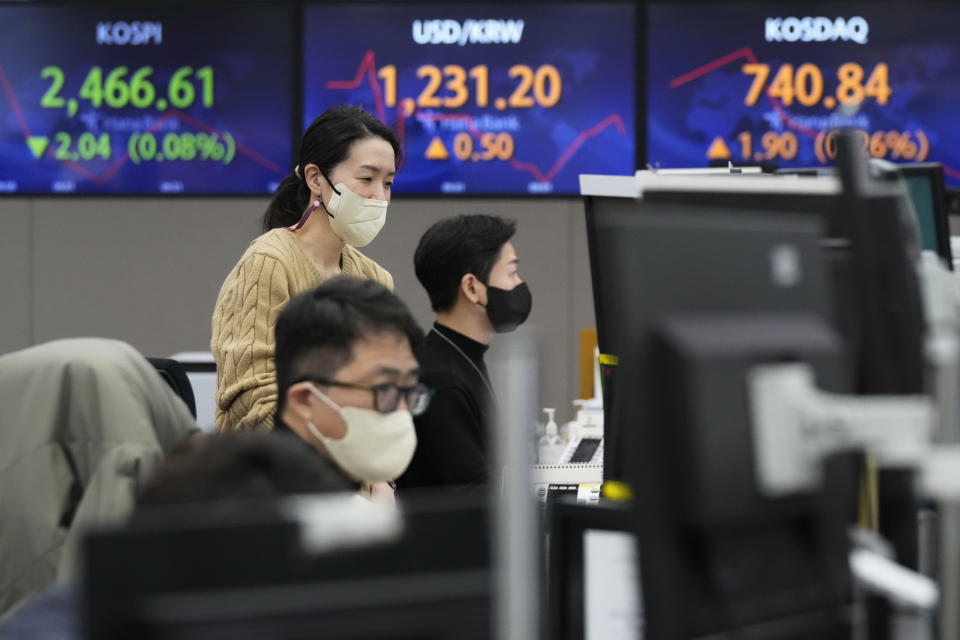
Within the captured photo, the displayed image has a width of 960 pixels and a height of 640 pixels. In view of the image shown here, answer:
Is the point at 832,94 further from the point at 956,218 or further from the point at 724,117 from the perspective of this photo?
the point at 956,218

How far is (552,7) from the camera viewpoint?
3.74 m

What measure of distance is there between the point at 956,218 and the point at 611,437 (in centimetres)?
290

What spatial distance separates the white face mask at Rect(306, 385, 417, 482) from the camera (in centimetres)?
144

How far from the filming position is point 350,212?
228 cm

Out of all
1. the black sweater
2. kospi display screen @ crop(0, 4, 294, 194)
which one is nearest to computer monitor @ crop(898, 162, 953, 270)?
the black sweater

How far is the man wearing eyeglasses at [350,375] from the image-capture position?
56.1 inches

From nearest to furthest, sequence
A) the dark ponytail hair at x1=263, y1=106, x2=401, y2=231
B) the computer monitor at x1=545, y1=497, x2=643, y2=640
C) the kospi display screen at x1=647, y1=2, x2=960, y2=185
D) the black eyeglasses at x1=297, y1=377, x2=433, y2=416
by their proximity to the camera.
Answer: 1. the computer monitor at x1=545, y1=497, x2=643, y2=640
2. the black eyeglasses at x1=297, y1=377, x2=433, y2=416
3. the dark ponytail hair at x1=263, y1=106, x2=401, y2=231
4. the kospi display screen at x1=647, y1=2, x2=960, y2=185

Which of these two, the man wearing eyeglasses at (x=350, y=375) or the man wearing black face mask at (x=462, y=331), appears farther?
the man wearing black face mask at (x=462, y=331)

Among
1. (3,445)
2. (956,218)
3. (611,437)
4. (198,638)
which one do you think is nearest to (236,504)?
(198,638)

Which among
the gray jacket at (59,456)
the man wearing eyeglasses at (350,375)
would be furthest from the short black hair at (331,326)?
the gray jacket at (59,456)

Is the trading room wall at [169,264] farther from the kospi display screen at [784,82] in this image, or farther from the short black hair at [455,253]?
the short black hair at [455,253]

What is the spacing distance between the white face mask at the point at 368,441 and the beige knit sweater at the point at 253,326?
1.67ft

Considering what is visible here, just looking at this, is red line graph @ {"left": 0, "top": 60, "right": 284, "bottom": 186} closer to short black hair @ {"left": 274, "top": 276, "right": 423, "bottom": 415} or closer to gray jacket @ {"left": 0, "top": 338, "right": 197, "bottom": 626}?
short black hair @ {"left": 274, "top": 276, "right": 423, "bottom": 415}

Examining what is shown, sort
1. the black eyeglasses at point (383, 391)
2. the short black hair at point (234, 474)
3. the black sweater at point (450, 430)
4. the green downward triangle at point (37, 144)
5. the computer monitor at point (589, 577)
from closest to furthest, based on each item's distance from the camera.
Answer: the short black hair at point (234, 474)
the computer monitor at point (589, 577)
the black eyeglasses at point (383, 391)
the black sweater at point (450, 430)
the green downward triangle at point (37, 144)
